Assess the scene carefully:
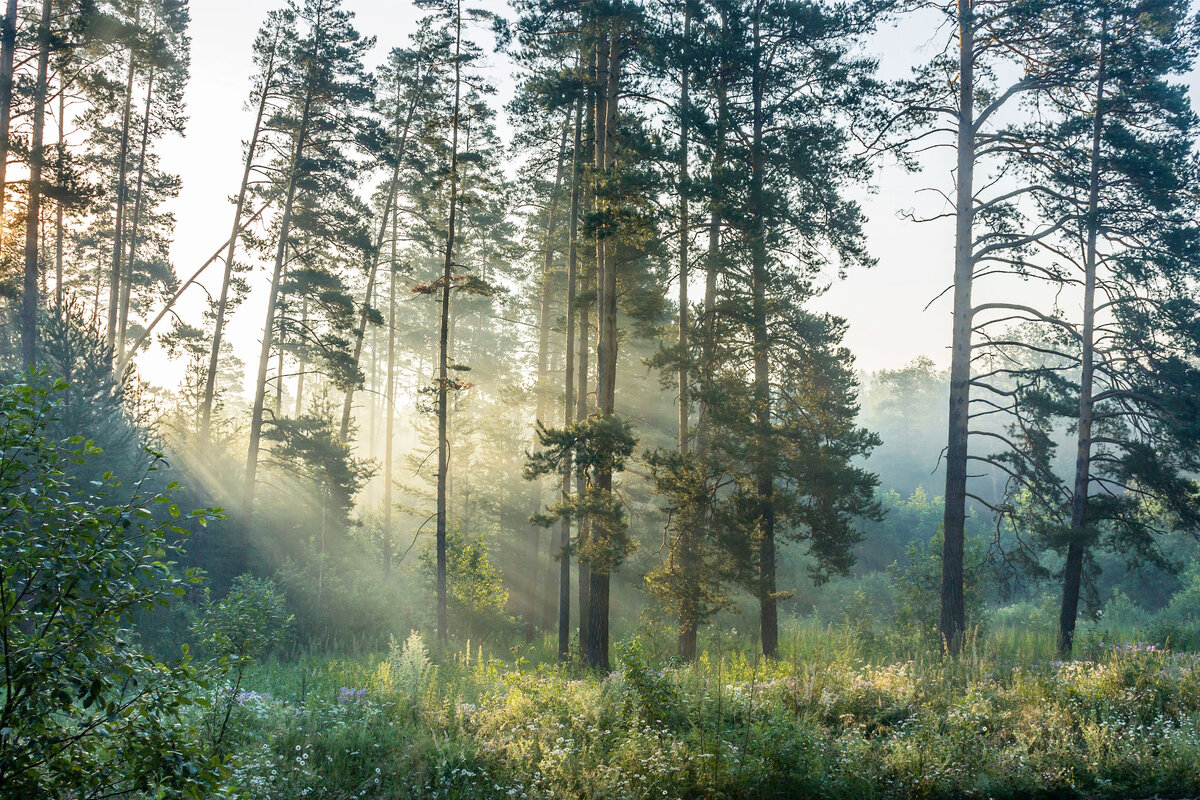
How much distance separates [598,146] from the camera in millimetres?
14195

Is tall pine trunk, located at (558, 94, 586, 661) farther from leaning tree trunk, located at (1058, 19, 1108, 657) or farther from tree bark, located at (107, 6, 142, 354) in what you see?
Result: tree bark, located at (107, 6, 142, 354)

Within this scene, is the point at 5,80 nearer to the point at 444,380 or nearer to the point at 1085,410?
the point at 444,380

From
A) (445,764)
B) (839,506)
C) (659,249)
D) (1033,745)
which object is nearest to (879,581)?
(839,506)

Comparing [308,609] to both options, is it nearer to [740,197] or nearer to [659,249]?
[659,249]

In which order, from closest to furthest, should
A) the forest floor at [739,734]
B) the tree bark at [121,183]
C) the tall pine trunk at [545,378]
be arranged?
the forest floor at [739,734] < the tree bark at [121,183] < the tall pine trunk at [545,378]

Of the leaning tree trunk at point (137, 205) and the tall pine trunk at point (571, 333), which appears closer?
the tall pine trunk at point (571, 333)

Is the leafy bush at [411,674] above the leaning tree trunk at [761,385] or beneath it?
beneath

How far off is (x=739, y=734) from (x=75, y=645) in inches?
218

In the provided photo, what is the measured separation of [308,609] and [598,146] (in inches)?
565

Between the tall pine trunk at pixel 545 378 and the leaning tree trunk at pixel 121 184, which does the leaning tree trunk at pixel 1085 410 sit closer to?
the tall pine trunk at pixel 545 378

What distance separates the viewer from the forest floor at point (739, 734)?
20.4ft

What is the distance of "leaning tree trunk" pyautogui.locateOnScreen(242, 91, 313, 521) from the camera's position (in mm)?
18859

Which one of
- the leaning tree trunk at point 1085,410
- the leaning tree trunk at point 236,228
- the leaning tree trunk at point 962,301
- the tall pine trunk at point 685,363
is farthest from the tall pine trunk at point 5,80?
the leaning tree trunk at point 1085,410

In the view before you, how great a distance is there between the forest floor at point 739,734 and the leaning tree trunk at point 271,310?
11.0 meters
